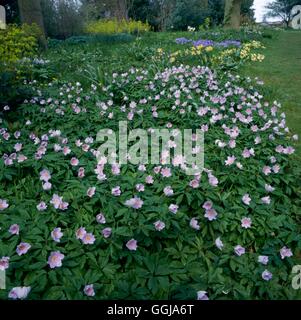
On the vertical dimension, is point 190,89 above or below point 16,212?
above

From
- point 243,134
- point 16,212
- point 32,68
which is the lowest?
point 16,212

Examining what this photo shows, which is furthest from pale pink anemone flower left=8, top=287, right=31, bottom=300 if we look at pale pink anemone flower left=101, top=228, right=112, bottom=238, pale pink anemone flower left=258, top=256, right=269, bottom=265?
pale pink anemone flower left=258, top=256, right=269, bottom=265

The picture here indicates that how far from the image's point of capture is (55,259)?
2.12 meters

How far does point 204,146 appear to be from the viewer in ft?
12.0

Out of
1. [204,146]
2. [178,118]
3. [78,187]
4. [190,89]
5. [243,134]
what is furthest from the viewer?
[190,89]

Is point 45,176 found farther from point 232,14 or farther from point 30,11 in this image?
point 232,14

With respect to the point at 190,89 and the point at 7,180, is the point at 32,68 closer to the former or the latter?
the point at 190,89

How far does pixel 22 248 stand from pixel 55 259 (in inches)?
8.6

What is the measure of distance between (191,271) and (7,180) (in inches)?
72.8

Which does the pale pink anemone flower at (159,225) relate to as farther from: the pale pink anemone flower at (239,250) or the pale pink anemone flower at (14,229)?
the pale pink anemone flower at (14,229)

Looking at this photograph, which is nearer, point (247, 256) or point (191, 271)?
point (191, 271)
